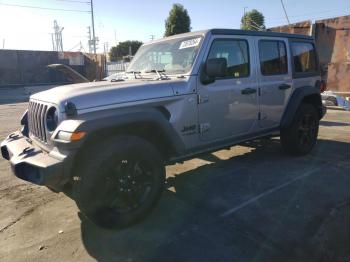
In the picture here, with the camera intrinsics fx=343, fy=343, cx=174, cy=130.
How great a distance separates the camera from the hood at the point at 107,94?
3195 mm

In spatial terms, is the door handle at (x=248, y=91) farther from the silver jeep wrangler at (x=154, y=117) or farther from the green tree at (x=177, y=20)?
the green tree at (x=177, y=20)

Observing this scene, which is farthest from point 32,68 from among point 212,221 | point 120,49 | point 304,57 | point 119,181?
point 212,221

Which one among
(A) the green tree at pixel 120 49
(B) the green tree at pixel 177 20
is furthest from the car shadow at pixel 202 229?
(A) the green tree at pixel 120 49

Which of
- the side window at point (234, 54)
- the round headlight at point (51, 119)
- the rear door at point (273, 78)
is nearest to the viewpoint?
the round headlight at point (51, 119)

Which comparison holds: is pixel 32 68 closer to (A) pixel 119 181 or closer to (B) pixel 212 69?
(B) pixel 212 69

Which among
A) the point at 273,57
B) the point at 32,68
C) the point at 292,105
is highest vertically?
the point at 32,68

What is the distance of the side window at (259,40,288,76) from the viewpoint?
4.93 meters

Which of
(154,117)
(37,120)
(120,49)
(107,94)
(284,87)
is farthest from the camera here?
(120,49)

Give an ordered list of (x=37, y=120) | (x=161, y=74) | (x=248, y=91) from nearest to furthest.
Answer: (x=37, y=120) < (x=161, y=74) < (x=248, y=91)

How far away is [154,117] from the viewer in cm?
351

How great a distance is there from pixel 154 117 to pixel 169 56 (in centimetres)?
125

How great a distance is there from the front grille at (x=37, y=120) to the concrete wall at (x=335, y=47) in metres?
10.8

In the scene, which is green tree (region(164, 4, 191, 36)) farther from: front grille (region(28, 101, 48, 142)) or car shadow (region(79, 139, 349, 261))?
front grille (region(28, 101, 48, 142))

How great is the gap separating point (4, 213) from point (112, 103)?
194cm
